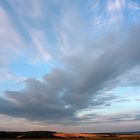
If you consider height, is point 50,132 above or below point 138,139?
above

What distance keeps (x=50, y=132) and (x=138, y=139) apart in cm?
3381

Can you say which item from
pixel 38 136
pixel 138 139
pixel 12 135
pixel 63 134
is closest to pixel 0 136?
pixel 12 135

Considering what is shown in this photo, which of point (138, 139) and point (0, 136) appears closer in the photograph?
point (138, 139)

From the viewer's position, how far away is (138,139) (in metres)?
54.6

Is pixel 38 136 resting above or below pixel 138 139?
above

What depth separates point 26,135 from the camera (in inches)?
3073

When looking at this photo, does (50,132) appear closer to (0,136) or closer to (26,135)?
(26,135)

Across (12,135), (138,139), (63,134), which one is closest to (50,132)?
(63,134)

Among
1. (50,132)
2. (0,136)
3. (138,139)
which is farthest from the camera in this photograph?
(50,132)

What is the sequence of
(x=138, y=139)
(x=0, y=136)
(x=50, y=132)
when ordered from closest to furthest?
1. (x=138, y=139)
2. (x=0, y=136)
3. (x=50, y=132)

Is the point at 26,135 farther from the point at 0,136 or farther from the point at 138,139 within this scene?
the point at 138,139

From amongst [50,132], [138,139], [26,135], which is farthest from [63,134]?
[138,139]

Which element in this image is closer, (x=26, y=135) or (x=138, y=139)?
(x=138, y=139)

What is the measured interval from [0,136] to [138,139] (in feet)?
123
